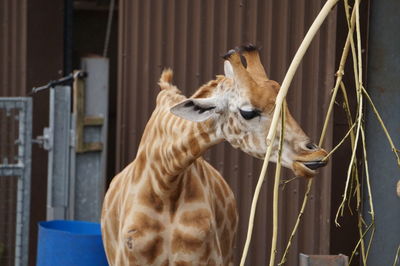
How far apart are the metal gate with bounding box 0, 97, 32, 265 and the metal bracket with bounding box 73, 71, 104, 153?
38 centimetres

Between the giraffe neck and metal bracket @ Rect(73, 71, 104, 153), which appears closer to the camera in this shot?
the giraffe neck

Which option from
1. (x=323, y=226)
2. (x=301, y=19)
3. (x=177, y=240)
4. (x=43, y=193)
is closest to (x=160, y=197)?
(x=177, y=240)

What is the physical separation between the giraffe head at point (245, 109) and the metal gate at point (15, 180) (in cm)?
251

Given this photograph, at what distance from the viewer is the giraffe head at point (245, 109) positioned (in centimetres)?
369

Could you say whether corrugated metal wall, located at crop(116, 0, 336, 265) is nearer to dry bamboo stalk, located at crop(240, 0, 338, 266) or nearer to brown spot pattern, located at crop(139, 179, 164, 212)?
brown spot pattern, located at crop(139, 179, 164, 212)

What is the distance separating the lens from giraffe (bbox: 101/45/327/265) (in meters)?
3.81

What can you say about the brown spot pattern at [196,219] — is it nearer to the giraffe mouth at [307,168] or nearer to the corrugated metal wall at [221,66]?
the giraffe mouth at [307,168]

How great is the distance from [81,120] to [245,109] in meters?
2.94

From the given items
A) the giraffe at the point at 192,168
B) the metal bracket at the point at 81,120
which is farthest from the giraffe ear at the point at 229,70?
the metal bracket at the point at 81,120

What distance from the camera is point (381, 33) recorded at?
5.27 meters

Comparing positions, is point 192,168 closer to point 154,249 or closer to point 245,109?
point 154,249

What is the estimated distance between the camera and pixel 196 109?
3.88 metres

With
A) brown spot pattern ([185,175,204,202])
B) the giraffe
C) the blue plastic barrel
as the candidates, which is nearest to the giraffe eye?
the giraffe

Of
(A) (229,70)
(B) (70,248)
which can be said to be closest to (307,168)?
(A) (229,70)
